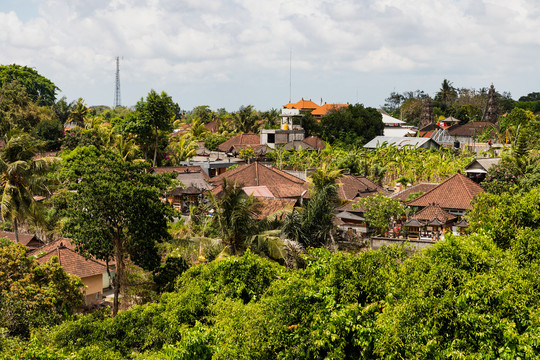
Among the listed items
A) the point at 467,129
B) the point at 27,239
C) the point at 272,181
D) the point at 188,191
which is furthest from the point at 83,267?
the point at 467,129

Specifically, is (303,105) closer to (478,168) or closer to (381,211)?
(478,168)

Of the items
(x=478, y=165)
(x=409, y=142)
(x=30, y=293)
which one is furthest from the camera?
(x=409, y=142)

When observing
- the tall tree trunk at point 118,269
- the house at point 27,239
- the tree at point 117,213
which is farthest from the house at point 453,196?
the house at point 27,239

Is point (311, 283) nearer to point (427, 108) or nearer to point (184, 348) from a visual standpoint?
point (184, 348)

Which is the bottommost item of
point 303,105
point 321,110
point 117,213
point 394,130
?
point 117,213

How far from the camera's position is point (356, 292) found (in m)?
10.4

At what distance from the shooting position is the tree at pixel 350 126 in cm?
5666

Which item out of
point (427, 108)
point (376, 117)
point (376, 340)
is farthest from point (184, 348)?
point (427, 108)

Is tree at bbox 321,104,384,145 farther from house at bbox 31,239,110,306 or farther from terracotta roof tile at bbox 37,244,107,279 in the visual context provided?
terracotta roof tile at bbox 37,244,107,279

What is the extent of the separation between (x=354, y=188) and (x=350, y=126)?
89.7 feet

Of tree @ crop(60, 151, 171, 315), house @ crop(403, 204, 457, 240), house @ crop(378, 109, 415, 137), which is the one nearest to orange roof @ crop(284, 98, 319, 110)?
house @ crop(378, 109, 415, 137)

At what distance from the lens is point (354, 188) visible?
31.8m

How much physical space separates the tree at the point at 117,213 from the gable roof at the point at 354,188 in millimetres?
14931

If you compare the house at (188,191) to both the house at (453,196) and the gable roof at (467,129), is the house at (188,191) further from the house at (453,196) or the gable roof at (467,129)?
the gable roof at (467,129)
